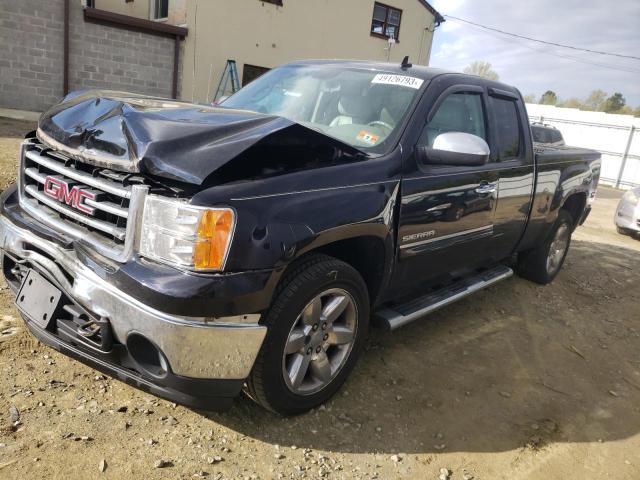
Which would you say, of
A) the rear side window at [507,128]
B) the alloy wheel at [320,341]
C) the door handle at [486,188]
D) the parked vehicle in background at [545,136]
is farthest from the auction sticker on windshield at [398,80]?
the parked vehicle in background at [545,136]

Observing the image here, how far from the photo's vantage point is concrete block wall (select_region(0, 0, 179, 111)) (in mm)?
12977

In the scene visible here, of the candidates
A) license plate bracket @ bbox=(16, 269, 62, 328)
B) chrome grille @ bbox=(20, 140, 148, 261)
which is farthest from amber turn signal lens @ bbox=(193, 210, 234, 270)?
license plate bracket @ bbox=(16, 269, 62, 328)

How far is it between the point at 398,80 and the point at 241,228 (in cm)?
183

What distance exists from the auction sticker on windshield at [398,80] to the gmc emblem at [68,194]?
201 centimetres

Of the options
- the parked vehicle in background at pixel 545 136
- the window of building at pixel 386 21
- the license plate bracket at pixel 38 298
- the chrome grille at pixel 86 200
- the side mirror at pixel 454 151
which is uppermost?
the window of building at pixel 386 21

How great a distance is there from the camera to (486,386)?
3.53 metres

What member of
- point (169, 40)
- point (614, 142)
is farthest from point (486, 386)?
point (614, 142)

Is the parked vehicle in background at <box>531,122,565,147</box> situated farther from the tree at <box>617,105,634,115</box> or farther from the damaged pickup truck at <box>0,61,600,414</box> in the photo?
the tree at <box>617,105,634,115</box>

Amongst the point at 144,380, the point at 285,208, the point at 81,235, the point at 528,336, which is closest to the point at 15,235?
the point at 81,235

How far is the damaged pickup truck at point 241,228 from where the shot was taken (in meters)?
2.20

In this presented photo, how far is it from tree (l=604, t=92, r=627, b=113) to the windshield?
253 feet

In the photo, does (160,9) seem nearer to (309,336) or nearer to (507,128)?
(507,128)

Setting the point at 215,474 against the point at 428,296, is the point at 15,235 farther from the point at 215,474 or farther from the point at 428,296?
the point at 428,296

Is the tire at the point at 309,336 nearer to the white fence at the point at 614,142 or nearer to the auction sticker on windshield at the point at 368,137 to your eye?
the auction sticker on windshield at the point at 368,137
